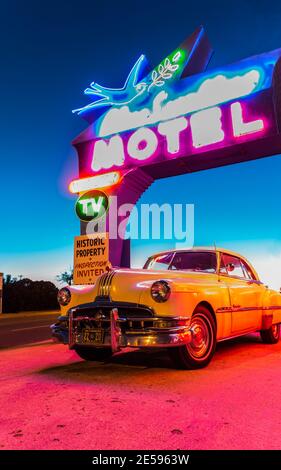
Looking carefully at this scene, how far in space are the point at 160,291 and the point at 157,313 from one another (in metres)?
0.26

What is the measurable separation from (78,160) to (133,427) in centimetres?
1277

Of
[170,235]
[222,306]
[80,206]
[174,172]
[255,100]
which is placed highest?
[255,100]

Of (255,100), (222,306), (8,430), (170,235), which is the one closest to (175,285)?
(222,306)

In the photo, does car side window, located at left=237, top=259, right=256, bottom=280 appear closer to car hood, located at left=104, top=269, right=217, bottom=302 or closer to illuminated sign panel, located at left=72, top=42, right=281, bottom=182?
car hood, located at left=104, top=269, right=217, bottom=302

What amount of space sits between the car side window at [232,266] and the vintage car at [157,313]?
0.13m

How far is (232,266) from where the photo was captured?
22.4 feet

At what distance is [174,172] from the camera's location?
13688mm

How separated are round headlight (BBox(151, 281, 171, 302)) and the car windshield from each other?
1.57 meters

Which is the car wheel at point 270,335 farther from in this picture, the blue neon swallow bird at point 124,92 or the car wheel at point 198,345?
the blue neon swallow bird at point 124,92

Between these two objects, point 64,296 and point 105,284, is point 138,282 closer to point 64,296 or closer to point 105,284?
point 105,284

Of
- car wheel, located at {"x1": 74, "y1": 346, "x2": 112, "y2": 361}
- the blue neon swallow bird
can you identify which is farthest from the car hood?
the blue neon swallow bird

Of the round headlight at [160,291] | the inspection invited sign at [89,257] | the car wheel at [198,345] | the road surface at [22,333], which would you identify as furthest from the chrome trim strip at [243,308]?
the road surface at [22,333]
